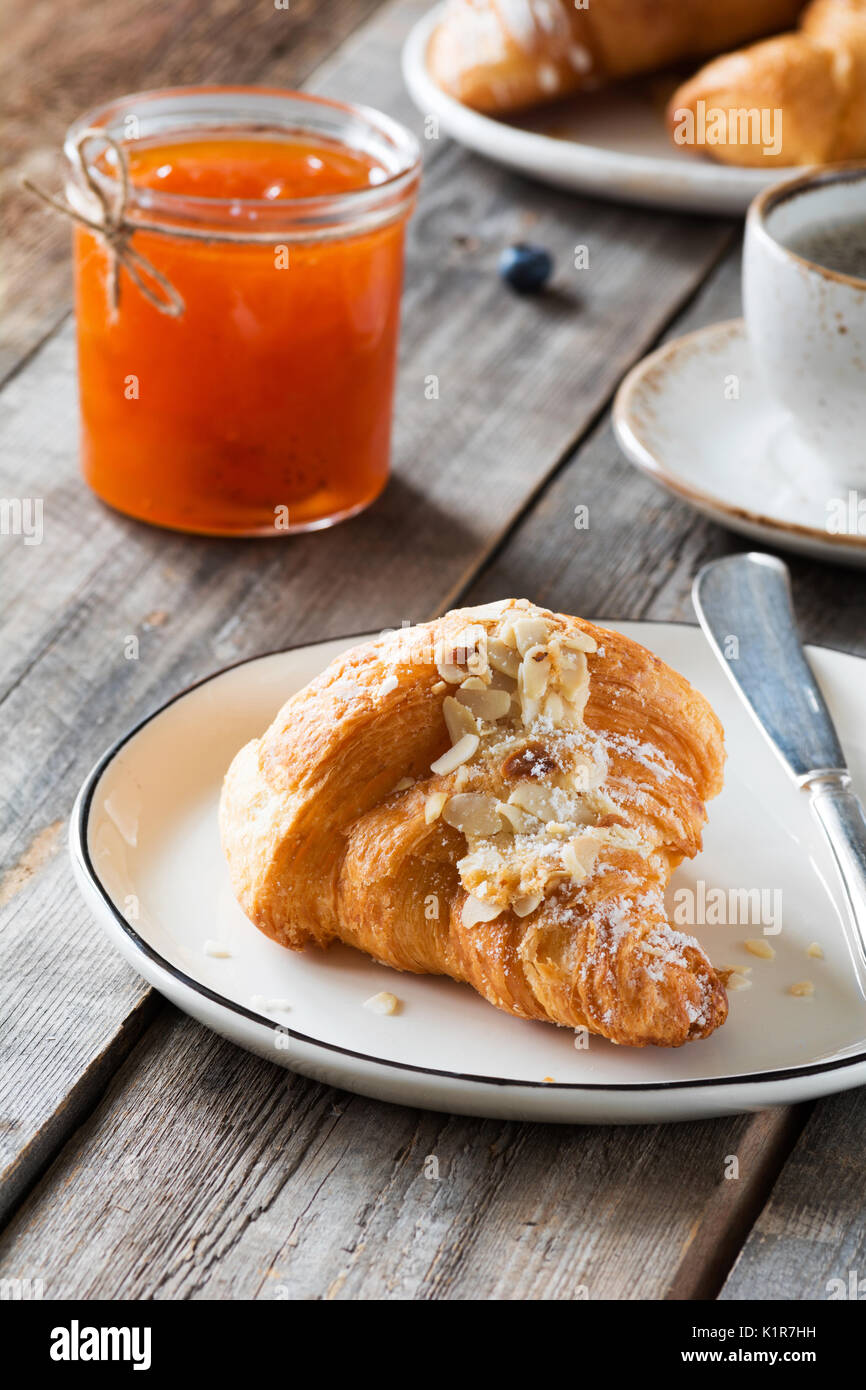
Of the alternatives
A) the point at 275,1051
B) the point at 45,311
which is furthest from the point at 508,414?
the point at 275,1051

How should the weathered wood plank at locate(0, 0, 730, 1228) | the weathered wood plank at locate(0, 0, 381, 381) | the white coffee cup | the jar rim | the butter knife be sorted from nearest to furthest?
the butter knife, the weathered wood plank at locate(0, 0, 730, 1228), the jar rim, the white coffee cup, the weathered wood plank at locate(0, 0, 381, 381)

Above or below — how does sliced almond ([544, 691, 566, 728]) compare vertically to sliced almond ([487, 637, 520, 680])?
below

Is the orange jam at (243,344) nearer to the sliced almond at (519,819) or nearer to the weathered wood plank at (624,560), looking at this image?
the weathered wood plank at (624,560)

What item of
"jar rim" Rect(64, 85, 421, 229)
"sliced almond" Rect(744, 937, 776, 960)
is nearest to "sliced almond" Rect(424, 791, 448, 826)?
"sliced almond" Rect(744, 937, 776, 960)

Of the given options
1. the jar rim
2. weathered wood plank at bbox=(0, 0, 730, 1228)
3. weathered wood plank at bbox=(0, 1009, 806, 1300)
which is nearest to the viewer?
weathered wood plank at bbox=(0, 1009, 806, 1300)

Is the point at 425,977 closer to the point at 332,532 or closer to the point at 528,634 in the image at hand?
the point at 528,634

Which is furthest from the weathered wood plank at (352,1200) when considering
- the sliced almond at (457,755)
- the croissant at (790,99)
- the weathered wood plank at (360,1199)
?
the croissant at (790,99)

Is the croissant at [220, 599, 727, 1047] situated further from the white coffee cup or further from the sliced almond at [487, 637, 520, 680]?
the white coffee cup
